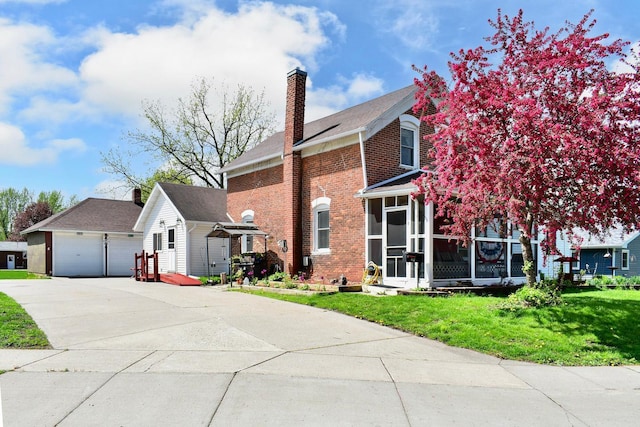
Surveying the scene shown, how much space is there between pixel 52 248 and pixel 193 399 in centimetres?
2703

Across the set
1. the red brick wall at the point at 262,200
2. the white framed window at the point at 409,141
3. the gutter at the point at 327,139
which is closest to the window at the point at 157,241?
the red brick wall at the point at 262,200

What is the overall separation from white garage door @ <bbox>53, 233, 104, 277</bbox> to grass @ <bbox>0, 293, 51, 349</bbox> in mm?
19111

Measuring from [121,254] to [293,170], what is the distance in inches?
676

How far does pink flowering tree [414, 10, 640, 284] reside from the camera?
841 centimetres

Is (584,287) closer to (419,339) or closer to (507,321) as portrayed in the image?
(507,321)

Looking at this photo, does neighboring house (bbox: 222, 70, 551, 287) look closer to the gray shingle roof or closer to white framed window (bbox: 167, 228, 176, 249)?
the gray shingle roof

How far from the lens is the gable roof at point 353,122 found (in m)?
16.0

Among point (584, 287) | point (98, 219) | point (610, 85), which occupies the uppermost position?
point (610, 85)

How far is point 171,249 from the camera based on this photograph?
935 inches

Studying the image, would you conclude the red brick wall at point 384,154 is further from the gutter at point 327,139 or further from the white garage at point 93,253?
the white garage at point 93,253

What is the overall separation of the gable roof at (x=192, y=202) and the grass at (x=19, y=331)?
1193 centimetres

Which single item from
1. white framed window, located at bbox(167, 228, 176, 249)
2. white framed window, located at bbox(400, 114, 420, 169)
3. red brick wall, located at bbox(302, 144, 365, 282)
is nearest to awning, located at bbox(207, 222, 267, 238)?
red brick wall, located at bbox(302, 144, 365, 282)

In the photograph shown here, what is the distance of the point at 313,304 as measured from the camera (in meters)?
12.5

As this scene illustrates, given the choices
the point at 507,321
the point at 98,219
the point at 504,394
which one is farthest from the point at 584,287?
the point at 98,219
